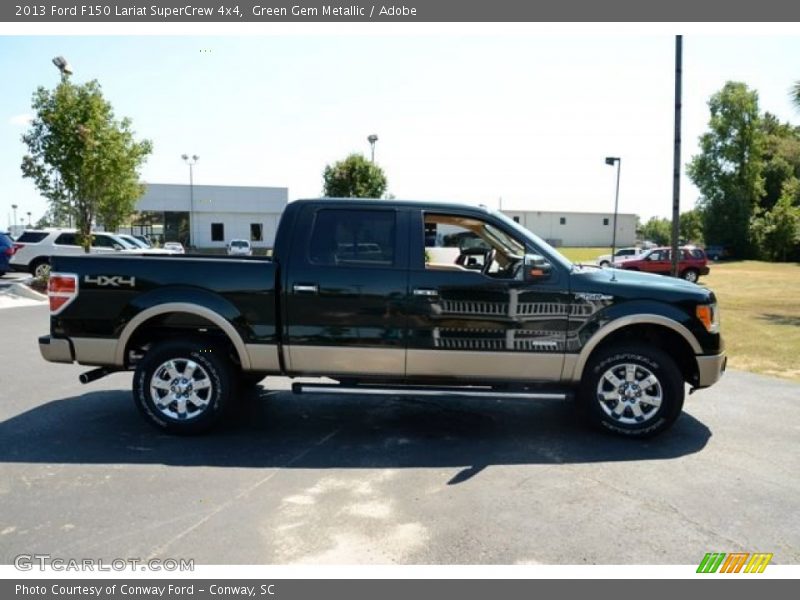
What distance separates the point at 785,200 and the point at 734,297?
135 feet

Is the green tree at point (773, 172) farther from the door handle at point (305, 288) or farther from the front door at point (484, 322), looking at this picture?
the door handle at point (305, 288)

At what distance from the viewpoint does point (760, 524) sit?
3723 millimetres

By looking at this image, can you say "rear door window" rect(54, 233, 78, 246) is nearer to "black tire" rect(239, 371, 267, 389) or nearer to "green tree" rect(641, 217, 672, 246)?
"black tire" rect(239, 371, 267, 389)

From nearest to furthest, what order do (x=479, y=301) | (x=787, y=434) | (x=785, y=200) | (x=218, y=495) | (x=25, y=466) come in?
(x=218, y=495) < (x=25, y=466) < (x=479, y=301) < (x=787, y=434) < (x=785, y=200)

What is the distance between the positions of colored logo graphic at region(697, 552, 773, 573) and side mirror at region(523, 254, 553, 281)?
2.44 m

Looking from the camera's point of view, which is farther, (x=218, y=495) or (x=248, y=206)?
(x=248, y=206)

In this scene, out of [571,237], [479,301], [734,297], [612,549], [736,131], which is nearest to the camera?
[612,549]

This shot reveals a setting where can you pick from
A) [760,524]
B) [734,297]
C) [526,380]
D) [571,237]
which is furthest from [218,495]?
[571,237]

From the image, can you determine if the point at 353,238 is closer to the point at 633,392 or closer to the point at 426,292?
the point at 426,292

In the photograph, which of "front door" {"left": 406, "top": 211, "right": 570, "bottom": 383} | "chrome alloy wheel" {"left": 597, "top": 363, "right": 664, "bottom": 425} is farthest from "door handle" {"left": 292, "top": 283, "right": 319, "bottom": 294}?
"chrome alloy wheel" {"left": 597, "top": 363, "right": 664, "bottom": 425}

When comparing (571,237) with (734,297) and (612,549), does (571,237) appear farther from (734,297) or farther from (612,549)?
(612,549)

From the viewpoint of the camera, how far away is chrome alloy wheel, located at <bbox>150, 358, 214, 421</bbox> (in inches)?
207

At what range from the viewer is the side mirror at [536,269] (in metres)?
5.07

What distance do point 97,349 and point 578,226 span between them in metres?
79.9
